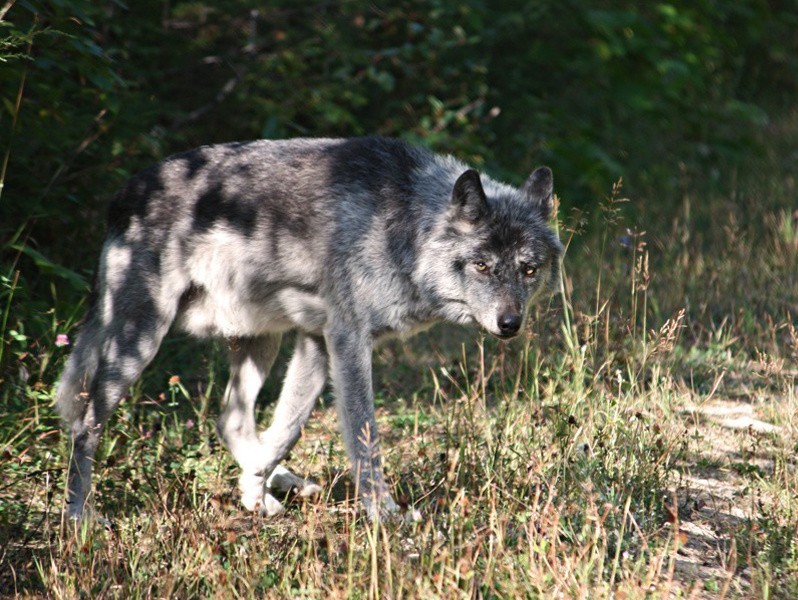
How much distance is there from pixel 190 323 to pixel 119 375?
0.45 m

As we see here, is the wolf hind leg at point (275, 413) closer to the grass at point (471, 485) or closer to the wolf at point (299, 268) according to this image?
the wolf at point (299, 268)

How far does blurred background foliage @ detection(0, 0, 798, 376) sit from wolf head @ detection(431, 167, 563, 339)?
197cm

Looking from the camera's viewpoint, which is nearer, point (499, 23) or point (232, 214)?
point (232, 214)

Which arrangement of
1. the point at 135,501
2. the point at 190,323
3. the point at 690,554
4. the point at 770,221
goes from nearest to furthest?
the point at 690,554 → the point at 135,501 → the point at 190,323 → the point at 770,221

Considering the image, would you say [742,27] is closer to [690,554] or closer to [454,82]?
[454,82]

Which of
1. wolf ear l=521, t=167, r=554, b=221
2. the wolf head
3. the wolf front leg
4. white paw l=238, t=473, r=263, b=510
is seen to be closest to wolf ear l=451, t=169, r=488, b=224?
the wolf head

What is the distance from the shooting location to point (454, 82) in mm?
8797

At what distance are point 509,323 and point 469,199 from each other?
64 centimetres

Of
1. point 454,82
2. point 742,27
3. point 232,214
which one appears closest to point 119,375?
point 232,214

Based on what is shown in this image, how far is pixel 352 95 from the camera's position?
24.6 ft

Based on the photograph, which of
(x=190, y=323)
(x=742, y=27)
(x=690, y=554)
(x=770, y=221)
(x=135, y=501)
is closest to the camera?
(x=690, y=554)

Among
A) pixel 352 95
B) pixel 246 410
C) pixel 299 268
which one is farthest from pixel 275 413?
pixel 352 95

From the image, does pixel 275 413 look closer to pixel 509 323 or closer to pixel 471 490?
pixel 471 490

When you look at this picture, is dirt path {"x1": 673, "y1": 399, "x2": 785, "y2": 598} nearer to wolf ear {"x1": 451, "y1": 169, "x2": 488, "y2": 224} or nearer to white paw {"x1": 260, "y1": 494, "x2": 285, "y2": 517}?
wolf ear {"x1": 451, "y1": 169, "x2": 488, "y2": 224}
